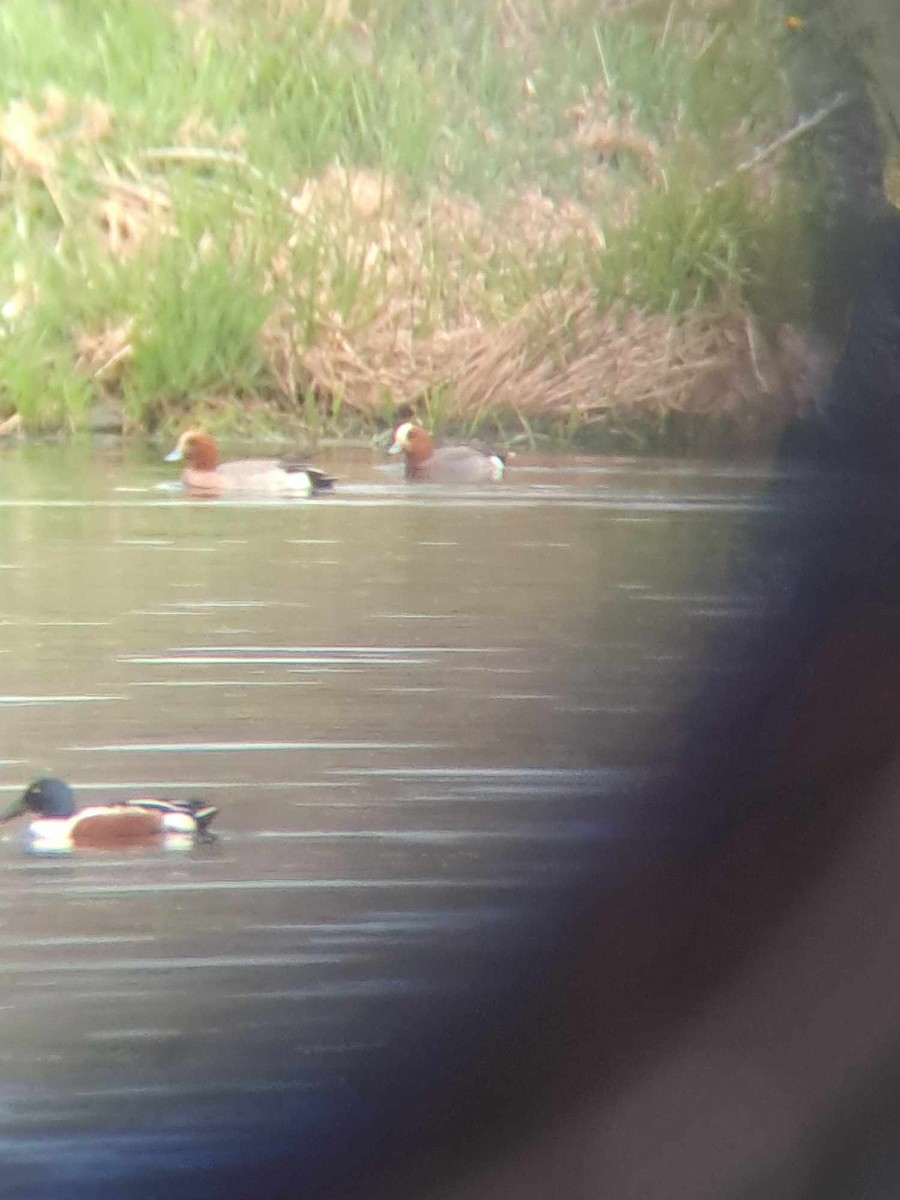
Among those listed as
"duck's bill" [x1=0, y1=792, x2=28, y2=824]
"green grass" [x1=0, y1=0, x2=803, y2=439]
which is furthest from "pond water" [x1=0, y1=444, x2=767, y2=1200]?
"green grass" [x1=0, y1=0, x2=803, y2=439]

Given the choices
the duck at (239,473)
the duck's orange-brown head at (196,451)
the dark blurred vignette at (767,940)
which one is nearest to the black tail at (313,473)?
the duck at (239,473)

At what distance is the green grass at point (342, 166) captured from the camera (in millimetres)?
1684

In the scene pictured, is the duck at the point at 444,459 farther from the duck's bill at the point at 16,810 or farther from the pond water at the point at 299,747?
the duck's bill at the point at 16,810

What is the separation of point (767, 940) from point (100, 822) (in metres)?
0.57

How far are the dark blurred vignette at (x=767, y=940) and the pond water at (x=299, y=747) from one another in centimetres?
5

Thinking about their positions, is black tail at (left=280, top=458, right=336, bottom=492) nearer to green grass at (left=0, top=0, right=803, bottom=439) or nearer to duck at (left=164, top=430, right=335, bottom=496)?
duck at (left=164, top=430, right=335, bottom=496)

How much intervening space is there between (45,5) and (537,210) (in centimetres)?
56

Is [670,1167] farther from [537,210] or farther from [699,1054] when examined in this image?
[537,210]

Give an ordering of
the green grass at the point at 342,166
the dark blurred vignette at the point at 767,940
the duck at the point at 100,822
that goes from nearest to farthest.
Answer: the dark blurred vignette at the point at 767,940 → the duck at the point at 100,822 → the green grass at the point at 342,166

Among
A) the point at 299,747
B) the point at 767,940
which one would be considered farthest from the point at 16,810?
the point at 767,940

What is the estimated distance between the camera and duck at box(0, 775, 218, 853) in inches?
52.4

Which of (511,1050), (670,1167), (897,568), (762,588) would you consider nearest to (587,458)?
(762,588)

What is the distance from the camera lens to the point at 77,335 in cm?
170

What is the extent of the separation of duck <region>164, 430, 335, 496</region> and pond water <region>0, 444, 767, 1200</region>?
32mm
